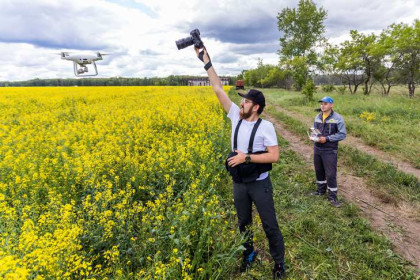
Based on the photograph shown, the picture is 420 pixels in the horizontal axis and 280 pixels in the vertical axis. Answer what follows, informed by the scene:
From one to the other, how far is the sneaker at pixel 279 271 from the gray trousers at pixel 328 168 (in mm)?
2286

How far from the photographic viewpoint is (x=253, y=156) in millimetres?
2393

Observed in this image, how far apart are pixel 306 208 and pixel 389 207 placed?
153cm

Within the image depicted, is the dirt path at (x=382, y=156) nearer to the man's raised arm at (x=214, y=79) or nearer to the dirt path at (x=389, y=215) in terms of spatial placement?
the dirt path at (x=389, y=215)

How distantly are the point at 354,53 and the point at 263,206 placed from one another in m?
26.6

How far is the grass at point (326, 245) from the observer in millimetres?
2936

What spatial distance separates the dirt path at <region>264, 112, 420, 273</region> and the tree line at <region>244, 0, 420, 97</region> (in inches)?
608

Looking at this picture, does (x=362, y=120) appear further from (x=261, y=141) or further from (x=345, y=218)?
(x=261, y=141)

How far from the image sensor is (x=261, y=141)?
243 cm

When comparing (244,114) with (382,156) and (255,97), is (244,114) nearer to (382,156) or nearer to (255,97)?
(255,97)

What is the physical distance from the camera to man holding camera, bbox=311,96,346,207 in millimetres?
4383

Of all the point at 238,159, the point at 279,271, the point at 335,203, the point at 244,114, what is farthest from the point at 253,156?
the point at 335,203

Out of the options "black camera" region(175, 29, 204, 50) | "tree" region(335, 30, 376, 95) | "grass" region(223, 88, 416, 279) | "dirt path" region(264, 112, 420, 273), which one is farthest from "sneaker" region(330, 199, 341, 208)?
"tree" region(335, 30, 376, 95)

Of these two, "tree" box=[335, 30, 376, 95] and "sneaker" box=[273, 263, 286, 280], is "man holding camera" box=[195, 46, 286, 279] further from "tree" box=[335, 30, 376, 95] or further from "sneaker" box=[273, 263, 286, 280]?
"tree" box=[335, 30, 376, 95]

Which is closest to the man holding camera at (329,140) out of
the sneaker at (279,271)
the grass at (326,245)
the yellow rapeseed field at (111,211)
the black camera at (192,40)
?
the grass at (326,245)
